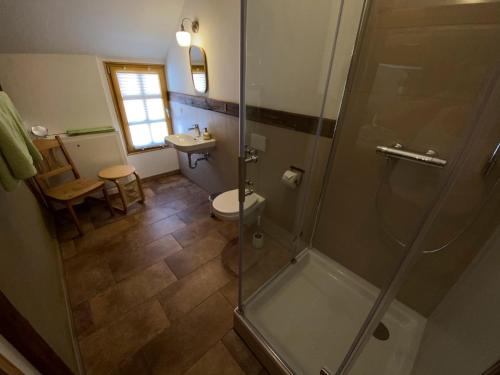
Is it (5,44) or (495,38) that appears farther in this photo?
(5,44)

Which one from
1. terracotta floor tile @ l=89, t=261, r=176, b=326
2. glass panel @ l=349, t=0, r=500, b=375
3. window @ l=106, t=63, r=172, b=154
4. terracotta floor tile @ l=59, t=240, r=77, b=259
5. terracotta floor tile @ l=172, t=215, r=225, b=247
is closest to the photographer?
glass panel @ l=349, t=0, r=500, b=375

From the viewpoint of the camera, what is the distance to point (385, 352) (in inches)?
47.3

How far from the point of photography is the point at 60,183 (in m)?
2.32

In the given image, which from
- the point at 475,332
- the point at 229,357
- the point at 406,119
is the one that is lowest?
the point at 229,357

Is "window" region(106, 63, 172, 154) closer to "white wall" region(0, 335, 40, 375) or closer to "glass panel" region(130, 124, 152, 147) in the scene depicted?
"glass panel" region(130, 124, 152, 147)

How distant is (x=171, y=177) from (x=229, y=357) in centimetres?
275

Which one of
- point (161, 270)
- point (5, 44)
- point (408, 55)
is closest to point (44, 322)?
point (161, 270)

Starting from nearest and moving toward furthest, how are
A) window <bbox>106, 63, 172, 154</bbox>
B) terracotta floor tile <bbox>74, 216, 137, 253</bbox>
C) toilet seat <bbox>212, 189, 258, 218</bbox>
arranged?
toilet seat <bbox>212, 189, 258, 218</bbox> → terracotta floor tile <bbox>74, 216, 137, 253</bbox> → window <bbox>106, 63, 172, 154</bbox>

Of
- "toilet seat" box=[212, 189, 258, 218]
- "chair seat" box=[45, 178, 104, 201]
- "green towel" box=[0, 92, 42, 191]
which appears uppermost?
"green towel" box=[0, 92, 42, 191]

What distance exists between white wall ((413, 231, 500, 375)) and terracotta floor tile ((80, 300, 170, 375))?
1534mm

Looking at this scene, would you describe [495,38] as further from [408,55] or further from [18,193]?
[18,193]

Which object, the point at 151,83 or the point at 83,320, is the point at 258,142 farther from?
the point at 151,83

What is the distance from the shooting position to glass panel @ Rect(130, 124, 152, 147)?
2.93 m

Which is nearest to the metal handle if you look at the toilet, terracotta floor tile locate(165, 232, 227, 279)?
the toilet
